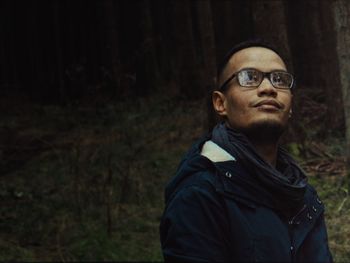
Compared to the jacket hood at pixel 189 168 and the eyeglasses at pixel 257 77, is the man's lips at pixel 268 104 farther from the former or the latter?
the jacket hood at pixel 189 168

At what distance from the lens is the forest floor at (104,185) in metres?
6.29

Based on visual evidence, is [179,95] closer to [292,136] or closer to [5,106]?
[5,106]

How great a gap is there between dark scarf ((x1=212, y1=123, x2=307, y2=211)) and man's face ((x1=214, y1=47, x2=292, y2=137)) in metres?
0.09

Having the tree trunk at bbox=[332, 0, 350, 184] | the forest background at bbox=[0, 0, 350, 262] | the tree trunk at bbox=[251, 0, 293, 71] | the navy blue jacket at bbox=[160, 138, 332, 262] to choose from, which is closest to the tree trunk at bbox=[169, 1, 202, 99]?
the forest background at bbox=[0, 0, 350, 262]

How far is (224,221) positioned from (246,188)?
0.16m

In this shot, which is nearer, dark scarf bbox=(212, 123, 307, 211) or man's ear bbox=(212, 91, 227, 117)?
dark scarf bbox=(212, 123, 307, 211)

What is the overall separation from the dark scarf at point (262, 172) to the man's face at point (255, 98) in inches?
3.6

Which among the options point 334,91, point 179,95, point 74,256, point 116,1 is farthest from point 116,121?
point 116,1

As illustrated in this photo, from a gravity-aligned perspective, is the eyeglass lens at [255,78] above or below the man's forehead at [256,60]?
below

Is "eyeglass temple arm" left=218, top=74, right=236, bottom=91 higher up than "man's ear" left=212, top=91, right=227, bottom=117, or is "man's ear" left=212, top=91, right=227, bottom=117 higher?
"eyeglass temple arm" left=218, top=74, right=236, bottom=91

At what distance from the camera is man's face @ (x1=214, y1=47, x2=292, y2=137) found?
8.09 feet

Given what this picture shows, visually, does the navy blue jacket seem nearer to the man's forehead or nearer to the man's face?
the man's face

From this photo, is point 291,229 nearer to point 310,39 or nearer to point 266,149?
point 266,149

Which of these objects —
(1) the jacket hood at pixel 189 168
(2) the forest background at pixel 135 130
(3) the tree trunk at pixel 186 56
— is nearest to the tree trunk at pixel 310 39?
(2) the forest background at pixel 135 130
